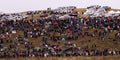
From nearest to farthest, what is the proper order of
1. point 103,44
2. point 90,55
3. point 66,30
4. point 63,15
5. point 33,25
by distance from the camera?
point 90,55 → point 103,44 → point 66,30 → point 33,25 → point 63,15

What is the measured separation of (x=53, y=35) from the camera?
89.6 metres

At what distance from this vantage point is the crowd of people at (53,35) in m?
75.2

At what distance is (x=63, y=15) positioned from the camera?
116 metres

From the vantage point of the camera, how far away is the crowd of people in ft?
247

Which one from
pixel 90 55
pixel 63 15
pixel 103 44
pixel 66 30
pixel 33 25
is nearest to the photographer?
pixel 90 55

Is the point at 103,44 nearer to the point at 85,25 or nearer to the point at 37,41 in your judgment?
the point at 85,25

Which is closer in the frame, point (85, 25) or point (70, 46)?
point (70, 46)

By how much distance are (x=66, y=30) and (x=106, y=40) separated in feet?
37.4

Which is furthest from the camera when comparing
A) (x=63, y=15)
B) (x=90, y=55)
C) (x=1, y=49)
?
(x=63, y=15)

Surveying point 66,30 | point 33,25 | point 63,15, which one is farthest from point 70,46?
point 63,15

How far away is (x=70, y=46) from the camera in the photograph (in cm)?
7988

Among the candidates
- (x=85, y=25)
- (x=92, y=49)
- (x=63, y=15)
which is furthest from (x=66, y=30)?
(x=63, y=15)

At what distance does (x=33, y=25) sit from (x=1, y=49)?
71.3 ft

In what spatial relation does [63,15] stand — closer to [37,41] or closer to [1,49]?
[37,41]
